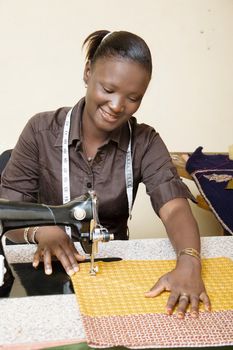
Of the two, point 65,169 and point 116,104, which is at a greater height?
point 116,104

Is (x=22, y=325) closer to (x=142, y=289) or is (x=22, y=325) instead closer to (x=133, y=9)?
(x=142, y=289)

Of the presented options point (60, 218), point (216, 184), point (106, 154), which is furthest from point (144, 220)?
point (60, 218)

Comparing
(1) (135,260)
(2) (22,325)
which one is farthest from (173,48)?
(2) (22,325)

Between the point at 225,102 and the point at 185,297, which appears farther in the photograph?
the point at 225,102

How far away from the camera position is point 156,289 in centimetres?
105

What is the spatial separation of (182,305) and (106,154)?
2.31ft

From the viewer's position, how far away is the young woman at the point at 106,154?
133cm

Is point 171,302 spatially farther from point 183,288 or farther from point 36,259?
point 36,259

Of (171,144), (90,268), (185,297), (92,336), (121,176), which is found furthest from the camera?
(171,144)

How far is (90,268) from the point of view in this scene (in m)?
1.14

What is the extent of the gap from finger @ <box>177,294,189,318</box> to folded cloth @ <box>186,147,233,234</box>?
3.31 ft

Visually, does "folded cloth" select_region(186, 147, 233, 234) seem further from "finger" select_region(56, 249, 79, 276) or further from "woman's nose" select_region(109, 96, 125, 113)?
"finger" select_region(56, 249, 79, 276)

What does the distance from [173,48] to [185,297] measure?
2.08 metres

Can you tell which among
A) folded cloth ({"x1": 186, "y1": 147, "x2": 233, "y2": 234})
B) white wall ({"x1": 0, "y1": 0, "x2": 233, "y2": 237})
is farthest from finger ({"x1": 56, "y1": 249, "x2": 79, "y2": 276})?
white wall ({"x1": 0, "y1": 0, "x2": 233, "y2": 237})
